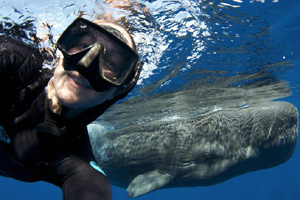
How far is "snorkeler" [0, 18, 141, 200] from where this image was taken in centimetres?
253

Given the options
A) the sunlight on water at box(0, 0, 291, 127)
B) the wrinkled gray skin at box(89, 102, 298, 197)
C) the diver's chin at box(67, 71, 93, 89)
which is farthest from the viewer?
the wrinkled gray skin at box(89, 102, 298, 197)

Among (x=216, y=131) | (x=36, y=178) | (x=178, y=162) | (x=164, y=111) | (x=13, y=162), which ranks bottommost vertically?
(x=164, y=111)

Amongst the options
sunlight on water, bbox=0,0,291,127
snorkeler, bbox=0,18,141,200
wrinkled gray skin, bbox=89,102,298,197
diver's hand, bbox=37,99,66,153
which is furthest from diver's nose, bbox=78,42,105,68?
wrinkled gray skin, bbox=89,102,298,197

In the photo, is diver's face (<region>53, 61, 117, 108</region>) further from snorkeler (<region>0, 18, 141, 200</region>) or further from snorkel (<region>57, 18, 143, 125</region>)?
snorkel (<region>57, 18, 143, 125</region>)

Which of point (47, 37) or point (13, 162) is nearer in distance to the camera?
point (13, 162)

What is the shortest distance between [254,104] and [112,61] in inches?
612

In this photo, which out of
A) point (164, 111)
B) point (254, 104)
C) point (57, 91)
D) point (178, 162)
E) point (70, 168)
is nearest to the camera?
point (57, 91)

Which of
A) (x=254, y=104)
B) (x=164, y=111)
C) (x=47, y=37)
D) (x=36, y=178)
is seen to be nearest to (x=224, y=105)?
(x=254, y=104)

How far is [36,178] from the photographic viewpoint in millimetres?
3424

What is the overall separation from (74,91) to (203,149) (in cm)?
654

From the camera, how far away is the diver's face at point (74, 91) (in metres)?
2.52

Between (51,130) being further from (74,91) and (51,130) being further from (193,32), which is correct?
(193,32)

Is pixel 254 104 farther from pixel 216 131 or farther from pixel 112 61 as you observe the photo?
pixel 112 61

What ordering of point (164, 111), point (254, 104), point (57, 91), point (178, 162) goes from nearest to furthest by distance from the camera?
point (57, 91), point (178, 162), point (164, 111), point (254, 104)
